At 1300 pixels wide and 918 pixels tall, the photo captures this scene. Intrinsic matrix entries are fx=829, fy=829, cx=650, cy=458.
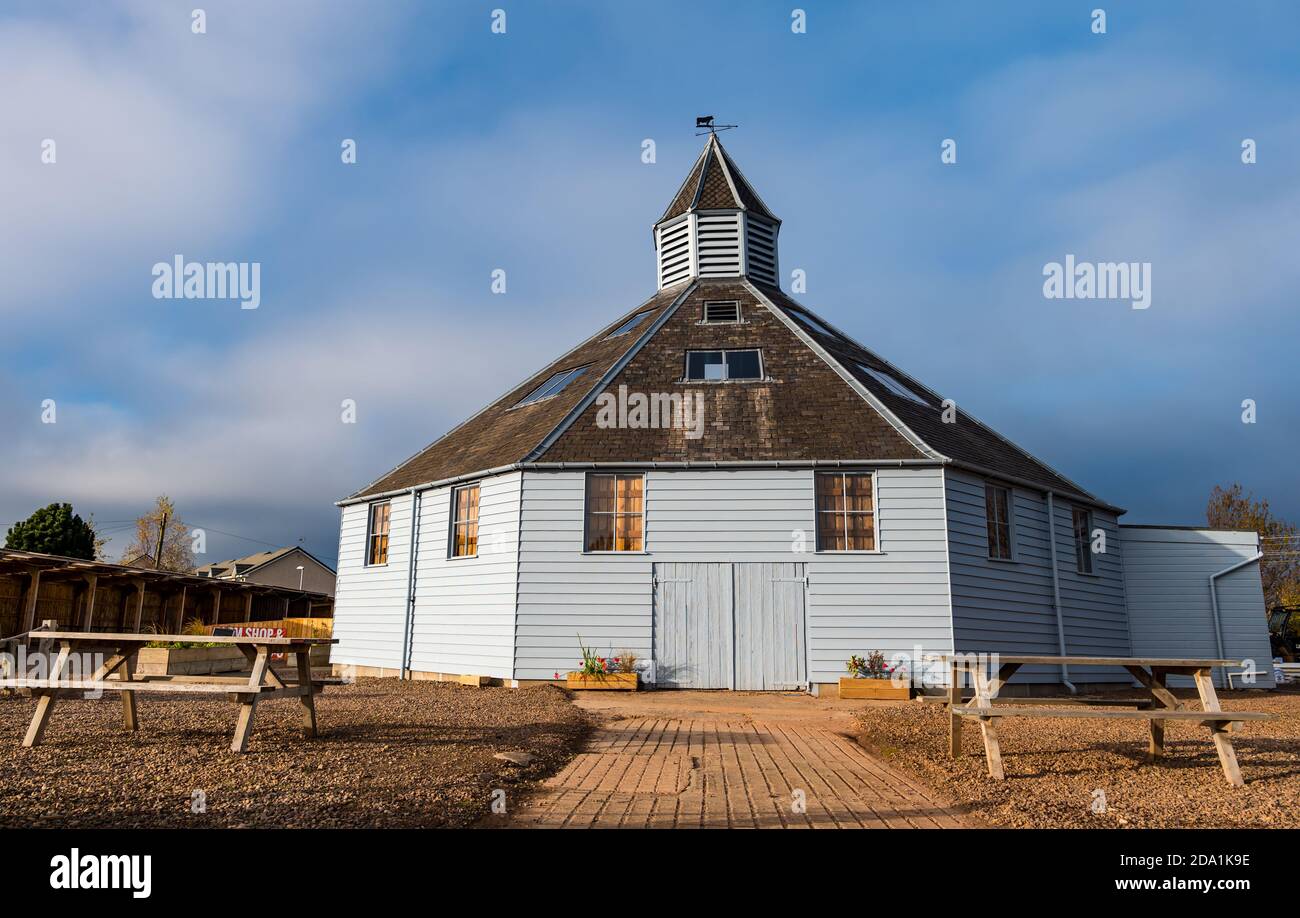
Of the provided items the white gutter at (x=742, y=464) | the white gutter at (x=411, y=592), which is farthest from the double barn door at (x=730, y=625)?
the white gutter at (x=411, y=592)

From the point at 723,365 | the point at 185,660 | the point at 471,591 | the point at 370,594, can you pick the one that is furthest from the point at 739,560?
the point at 185,660

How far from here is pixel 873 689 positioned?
14.0 m

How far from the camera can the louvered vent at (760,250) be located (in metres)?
23.0

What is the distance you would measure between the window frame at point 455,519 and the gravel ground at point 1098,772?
857cm

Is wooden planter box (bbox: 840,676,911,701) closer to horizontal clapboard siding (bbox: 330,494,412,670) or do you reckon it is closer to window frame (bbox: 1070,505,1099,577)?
window frame (bbox: 1070,505,1099,577)

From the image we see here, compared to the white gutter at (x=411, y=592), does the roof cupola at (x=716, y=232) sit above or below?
above

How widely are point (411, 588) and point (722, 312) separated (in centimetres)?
961

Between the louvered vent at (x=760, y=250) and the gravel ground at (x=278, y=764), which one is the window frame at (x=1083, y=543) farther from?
the gravel ground at (x=278, y=764)

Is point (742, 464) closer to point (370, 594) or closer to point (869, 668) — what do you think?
point (869, 668)

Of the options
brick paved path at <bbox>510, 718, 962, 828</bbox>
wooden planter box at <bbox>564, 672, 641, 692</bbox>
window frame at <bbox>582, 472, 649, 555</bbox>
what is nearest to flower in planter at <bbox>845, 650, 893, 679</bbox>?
wooden planter box at <bbox>564, 672, 641, 692</bbox>

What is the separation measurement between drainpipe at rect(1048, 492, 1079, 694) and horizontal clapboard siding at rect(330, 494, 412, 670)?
1336cm

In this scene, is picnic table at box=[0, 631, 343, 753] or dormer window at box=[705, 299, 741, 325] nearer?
picnic table at box=[0, 631, 343, 753]

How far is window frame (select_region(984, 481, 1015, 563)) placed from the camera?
15.9 metres

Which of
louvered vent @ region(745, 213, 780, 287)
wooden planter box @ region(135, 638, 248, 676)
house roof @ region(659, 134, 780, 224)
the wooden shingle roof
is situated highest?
house roof @ region(659, 134, 780, 224)
